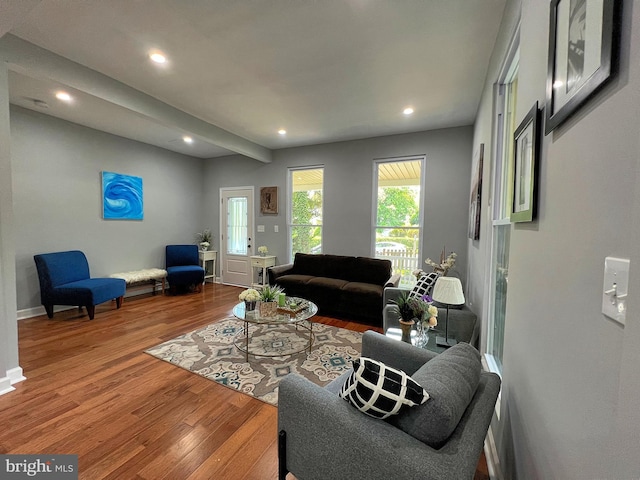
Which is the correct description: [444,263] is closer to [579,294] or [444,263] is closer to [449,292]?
[449,292]

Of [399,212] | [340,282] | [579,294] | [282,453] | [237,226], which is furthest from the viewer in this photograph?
[237,226]

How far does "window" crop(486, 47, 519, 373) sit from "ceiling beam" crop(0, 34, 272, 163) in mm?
3490

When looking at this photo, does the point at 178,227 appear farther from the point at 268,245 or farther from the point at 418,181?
the point at 418,181

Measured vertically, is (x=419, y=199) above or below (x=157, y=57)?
below

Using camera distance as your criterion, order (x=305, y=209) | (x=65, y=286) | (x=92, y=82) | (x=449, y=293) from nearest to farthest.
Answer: (x=449, y=293)
(x=92, y=82)
(x=65, y=286)
(x=305, y=209)

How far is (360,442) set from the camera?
933 mm

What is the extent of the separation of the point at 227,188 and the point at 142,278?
8.06 feet

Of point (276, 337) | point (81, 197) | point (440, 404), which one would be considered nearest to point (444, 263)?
point (276, 337)

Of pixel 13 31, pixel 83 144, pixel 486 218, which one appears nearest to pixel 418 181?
pixel 486 218

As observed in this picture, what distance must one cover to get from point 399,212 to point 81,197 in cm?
500

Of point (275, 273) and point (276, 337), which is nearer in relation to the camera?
point (276, 337)

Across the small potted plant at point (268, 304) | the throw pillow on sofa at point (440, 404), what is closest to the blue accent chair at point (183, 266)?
the small potted plant at point (268, 304)

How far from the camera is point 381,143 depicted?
4375 millimetres

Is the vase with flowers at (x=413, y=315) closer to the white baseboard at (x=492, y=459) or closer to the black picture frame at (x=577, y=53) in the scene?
the white baseboard at (x=492, y=459)
